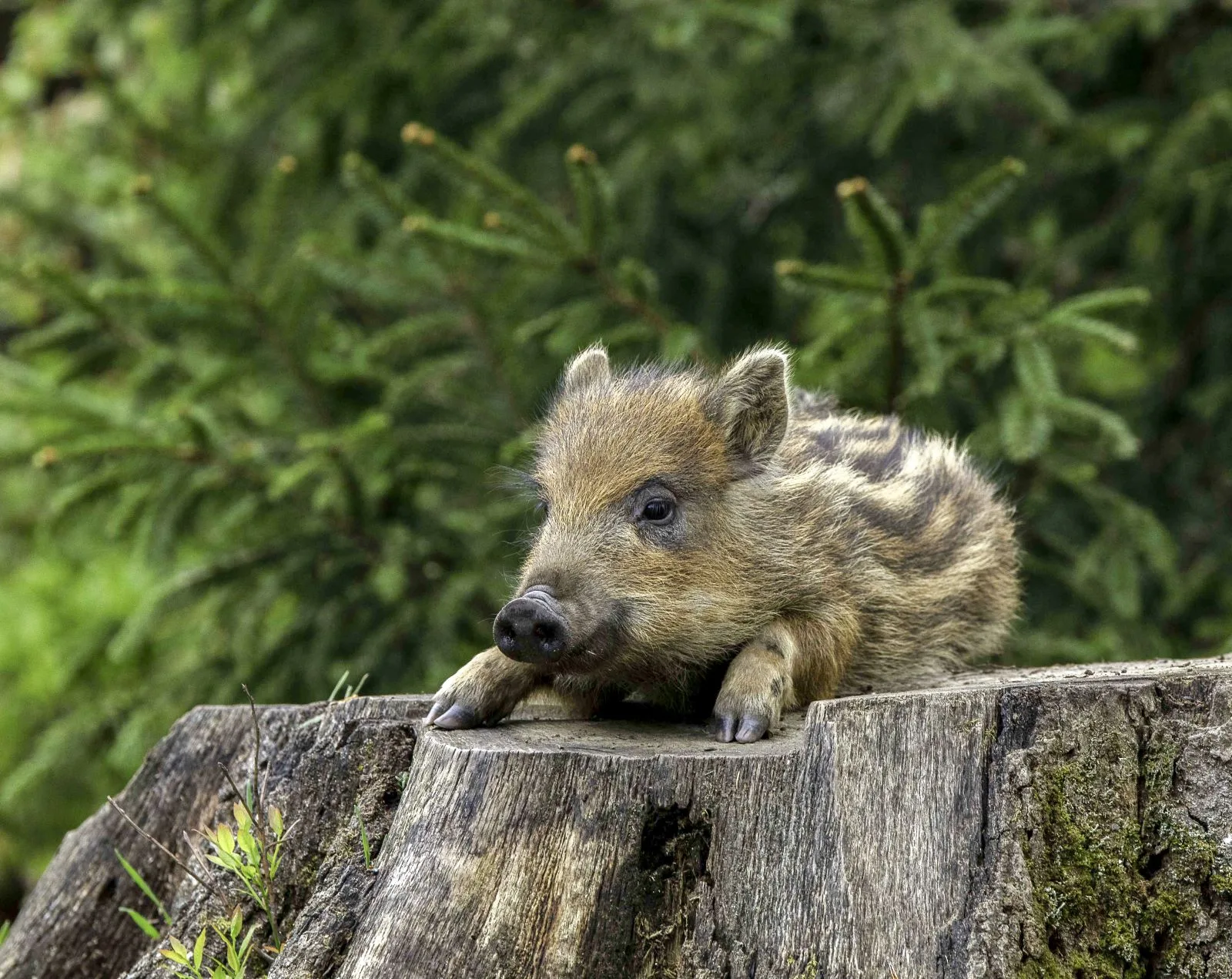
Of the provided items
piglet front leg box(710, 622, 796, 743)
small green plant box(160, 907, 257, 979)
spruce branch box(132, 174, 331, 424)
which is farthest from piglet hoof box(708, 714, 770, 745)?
spruce branch box(132, 174, 331, 424)

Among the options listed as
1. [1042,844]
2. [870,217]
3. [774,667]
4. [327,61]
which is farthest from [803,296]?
[1042,844]

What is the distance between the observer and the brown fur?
3596 millimetres

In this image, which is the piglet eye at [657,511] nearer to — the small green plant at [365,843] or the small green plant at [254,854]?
the small green plant at [365,843]

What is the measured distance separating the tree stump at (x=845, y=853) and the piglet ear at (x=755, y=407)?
1145 mm

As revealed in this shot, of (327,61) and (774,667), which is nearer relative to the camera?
(774,667)

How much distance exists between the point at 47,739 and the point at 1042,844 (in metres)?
5.00

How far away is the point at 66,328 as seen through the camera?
633 cm

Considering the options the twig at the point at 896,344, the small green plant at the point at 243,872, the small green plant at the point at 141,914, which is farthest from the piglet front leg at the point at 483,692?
the twig at the point at 896,344

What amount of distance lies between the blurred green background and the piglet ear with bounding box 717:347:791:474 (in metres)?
1.09

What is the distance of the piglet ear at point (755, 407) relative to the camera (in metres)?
4.05

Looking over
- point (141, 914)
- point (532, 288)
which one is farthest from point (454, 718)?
point (532, 288)

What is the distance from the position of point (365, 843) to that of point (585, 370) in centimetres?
169

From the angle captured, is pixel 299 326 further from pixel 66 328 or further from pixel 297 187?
pixel 297 187

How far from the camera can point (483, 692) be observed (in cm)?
354
